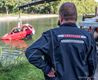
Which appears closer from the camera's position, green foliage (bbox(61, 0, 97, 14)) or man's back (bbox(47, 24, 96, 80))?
man's back (bbox(47, 24, 96, 80))

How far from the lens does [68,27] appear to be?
4.20 m

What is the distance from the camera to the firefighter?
4.09m

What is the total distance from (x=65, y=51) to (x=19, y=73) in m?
5.55

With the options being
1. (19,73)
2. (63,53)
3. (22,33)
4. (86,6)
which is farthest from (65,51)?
(86,6)

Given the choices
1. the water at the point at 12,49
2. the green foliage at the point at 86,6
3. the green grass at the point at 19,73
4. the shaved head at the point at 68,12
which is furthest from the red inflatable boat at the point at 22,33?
the green foliage at the point at 86,6

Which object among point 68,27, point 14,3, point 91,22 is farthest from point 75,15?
point 14,3

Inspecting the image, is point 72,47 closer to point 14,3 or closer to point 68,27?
point 68,27

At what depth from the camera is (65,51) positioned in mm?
4105

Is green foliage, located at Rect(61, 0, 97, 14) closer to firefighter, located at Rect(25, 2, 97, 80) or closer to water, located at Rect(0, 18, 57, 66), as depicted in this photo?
water, located at Rect(0, 18, 57, 66)

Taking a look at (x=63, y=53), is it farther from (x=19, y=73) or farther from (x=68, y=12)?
(x=19, y=73)

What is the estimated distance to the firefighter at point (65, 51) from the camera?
161 inches

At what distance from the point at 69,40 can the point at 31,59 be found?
0.42 meters

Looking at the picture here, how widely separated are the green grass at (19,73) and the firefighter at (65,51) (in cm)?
472

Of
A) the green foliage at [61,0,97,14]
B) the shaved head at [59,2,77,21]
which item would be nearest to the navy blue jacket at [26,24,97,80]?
the shaved head at [59,2,77,21]
